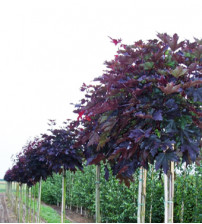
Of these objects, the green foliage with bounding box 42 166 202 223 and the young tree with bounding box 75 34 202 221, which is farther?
the green foliage with bounding box 42 166 202 223

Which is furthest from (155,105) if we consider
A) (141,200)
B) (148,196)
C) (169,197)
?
(148,196)

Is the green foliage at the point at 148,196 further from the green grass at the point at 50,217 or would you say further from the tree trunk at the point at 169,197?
the green grass at the point at 50,217

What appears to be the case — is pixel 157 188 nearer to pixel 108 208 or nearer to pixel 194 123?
pixel 108 208

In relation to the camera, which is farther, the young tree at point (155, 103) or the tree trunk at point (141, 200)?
the tree trunk at point (141, 200)

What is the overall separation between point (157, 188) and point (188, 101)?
648 cm

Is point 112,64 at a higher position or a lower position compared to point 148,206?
higher

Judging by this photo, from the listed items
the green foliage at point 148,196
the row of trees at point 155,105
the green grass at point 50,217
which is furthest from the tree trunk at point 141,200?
the green grass at point 50,217

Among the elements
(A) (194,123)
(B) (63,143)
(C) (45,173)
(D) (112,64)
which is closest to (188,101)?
(A) (194,123)

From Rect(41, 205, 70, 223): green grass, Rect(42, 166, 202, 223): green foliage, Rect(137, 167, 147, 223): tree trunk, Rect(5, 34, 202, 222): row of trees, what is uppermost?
Rect(5, 34, 202, 222): row of trees

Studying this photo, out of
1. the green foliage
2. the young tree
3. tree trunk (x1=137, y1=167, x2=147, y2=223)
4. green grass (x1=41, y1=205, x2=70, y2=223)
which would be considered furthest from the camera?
green grass (x1=41, y1=205, x2=70, y2=223)

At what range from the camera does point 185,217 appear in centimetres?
738

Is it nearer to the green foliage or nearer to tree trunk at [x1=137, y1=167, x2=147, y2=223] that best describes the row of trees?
tree trunk at [x1=137, y1=167, x2=147, y2=223]

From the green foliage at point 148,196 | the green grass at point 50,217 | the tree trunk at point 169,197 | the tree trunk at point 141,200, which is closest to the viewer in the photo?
the tree trunk at point 169,197

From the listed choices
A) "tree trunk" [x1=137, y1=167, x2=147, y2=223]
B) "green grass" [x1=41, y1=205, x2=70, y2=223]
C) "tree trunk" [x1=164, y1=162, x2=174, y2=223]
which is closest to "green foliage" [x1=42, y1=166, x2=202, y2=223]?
"tree trunk" [x1=137, y1=167, x2=147, y2=223]
